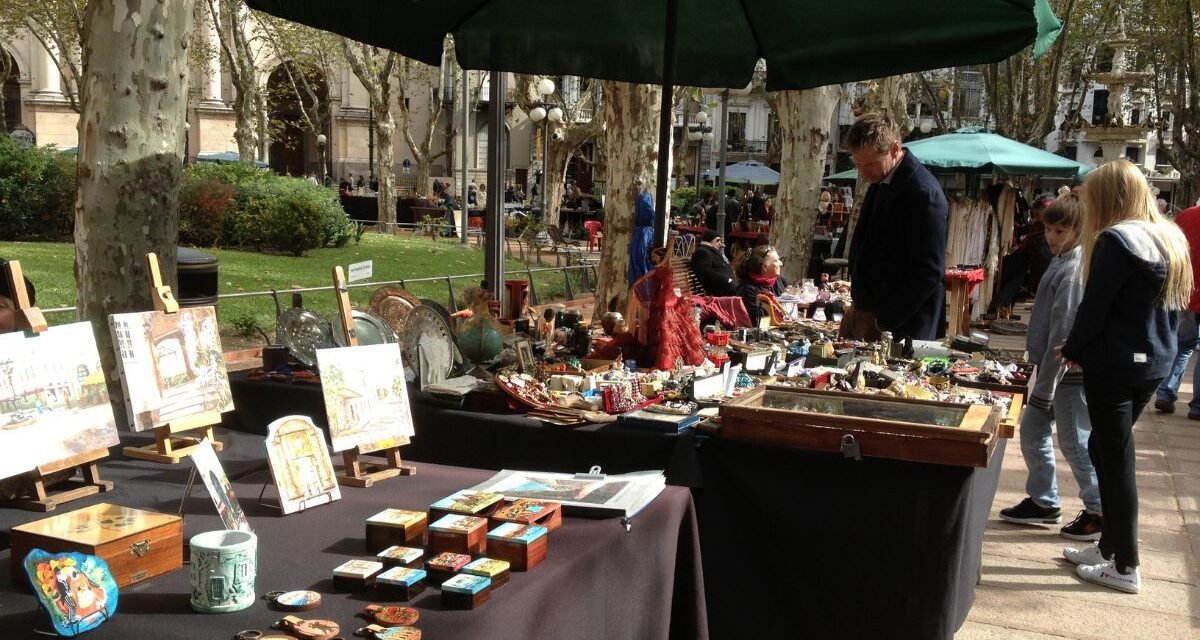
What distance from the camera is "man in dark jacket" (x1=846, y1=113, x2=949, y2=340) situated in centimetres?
436

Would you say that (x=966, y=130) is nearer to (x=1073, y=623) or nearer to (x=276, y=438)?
(x=1073, y=623)

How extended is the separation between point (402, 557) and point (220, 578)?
0.34 metres

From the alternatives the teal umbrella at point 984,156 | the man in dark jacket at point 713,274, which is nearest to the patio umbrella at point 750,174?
the teal umbrella at point 984,156

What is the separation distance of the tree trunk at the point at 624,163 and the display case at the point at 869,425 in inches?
274

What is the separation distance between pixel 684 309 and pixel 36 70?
4111 cm

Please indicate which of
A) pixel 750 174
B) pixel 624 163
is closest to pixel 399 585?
pixel 624 163

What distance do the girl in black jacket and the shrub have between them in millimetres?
16186

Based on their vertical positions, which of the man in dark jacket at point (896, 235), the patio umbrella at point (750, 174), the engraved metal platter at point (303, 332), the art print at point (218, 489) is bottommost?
the art print at point (218, 489)

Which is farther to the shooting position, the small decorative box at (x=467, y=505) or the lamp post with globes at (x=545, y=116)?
the lamp post with globes at (x=545, y=116)

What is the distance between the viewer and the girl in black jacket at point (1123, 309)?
382 centimetres

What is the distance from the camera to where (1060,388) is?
481 centimetres

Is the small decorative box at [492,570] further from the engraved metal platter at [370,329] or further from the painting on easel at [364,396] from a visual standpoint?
the engraved metal platter at [370,329]

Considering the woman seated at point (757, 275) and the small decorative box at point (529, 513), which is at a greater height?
the woman seated at point (757, 275)

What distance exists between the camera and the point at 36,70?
3781 centimetres
